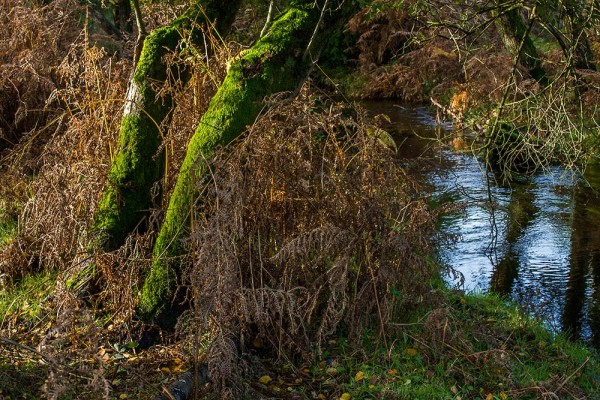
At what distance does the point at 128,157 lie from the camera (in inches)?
243

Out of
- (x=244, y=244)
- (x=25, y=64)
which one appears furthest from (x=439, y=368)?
(x=25, y=64)

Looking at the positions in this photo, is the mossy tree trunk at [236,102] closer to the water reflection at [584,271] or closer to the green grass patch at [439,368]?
the green grass patch at [439,368]

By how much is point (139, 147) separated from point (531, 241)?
5.63m

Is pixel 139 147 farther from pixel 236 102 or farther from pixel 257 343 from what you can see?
pixel 257 343

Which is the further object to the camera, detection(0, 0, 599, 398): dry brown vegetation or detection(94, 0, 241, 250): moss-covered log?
detection(94, 0, 241, 250): moss-covered log

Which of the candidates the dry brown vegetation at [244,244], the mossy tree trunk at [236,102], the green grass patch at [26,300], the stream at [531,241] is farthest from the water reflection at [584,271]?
the green grass patch at [26,300]

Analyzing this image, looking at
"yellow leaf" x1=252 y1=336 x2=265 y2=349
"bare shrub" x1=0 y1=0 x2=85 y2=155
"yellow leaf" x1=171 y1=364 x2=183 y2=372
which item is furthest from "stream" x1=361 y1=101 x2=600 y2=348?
"bare shrub" x1=0 y1=0 x2=85 y2=155

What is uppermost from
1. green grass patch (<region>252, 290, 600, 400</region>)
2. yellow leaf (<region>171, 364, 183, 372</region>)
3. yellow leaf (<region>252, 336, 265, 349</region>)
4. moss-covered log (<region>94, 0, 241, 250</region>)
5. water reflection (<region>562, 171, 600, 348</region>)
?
moss-covered log (<region>94, 0, 241, 250</region>)

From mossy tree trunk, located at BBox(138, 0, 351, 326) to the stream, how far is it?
1198 mm

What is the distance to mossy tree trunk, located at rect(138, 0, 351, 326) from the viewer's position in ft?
18.7

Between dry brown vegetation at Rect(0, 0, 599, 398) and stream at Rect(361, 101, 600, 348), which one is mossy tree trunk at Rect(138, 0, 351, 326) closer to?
dry brown vegetation at Rect(0, 0, 599, 398)

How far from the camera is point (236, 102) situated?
586 centimetres

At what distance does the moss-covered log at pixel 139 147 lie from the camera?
611cm

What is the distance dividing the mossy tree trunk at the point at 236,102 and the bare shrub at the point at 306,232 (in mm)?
159
